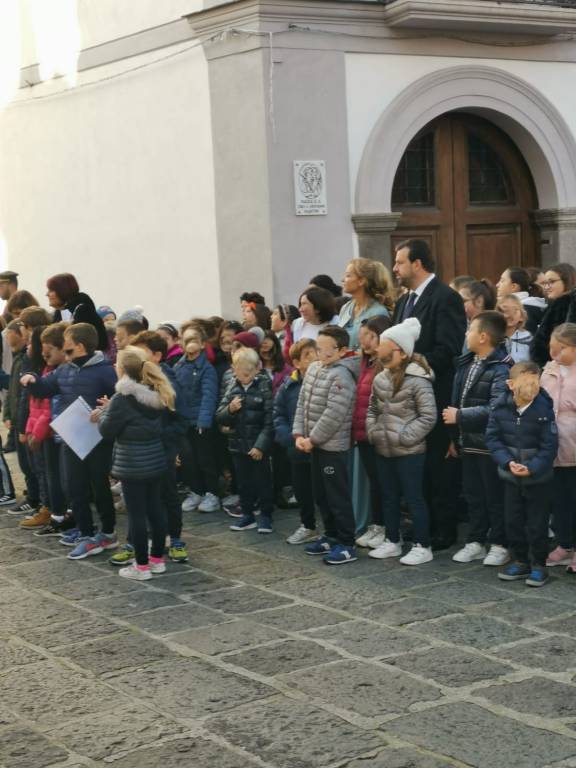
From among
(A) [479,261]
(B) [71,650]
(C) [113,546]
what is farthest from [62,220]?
(B) [71,650]

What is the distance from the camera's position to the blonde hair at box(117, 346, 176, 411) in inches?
296

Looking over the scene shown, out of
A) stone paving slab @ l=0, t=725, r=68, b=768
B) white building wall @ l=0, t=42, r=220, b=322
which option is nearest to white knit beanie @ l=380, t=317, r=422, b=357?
stone paving slab @ l=0, t=725, r=68, b=768

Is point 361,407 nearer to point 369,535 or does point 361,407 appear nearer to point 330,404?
point 330,404

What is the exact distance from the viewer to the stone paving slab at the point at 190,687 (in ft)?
17.3

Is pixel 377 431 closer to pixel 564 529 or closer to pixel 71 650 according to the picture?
pixel 564 529

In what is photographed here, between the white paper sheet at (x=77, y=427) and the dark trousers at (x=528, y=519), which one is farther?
the white paper sheet at (x=77, y=427)

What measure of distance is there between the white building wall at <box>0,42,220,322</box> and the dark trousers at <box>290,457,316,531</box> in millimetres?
5035

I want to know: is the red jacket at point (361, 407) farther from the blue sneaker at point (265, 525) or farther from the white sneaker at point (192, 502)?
the white sneaker at point (192, 502)

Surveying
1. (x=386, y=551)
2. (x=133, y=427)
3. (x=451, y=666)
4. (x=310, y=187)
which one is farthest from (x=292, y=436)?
(x=310, y=187)

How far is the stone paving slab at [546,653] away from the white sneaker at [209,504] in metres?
4.01

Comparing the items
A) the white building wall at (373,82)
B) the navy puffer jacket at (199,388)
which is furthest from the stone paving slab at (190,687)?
the white building wall at (373,82)

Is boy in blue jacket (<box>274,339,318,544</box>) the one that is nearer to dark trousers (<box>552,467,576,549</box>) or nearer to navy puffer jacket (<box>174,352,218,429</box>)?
navy puffer jacket (<box>174,352,218,429</box>)

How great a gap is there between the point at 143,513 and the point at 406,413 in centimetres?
174

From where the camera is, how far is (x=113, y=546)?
8469 mm
